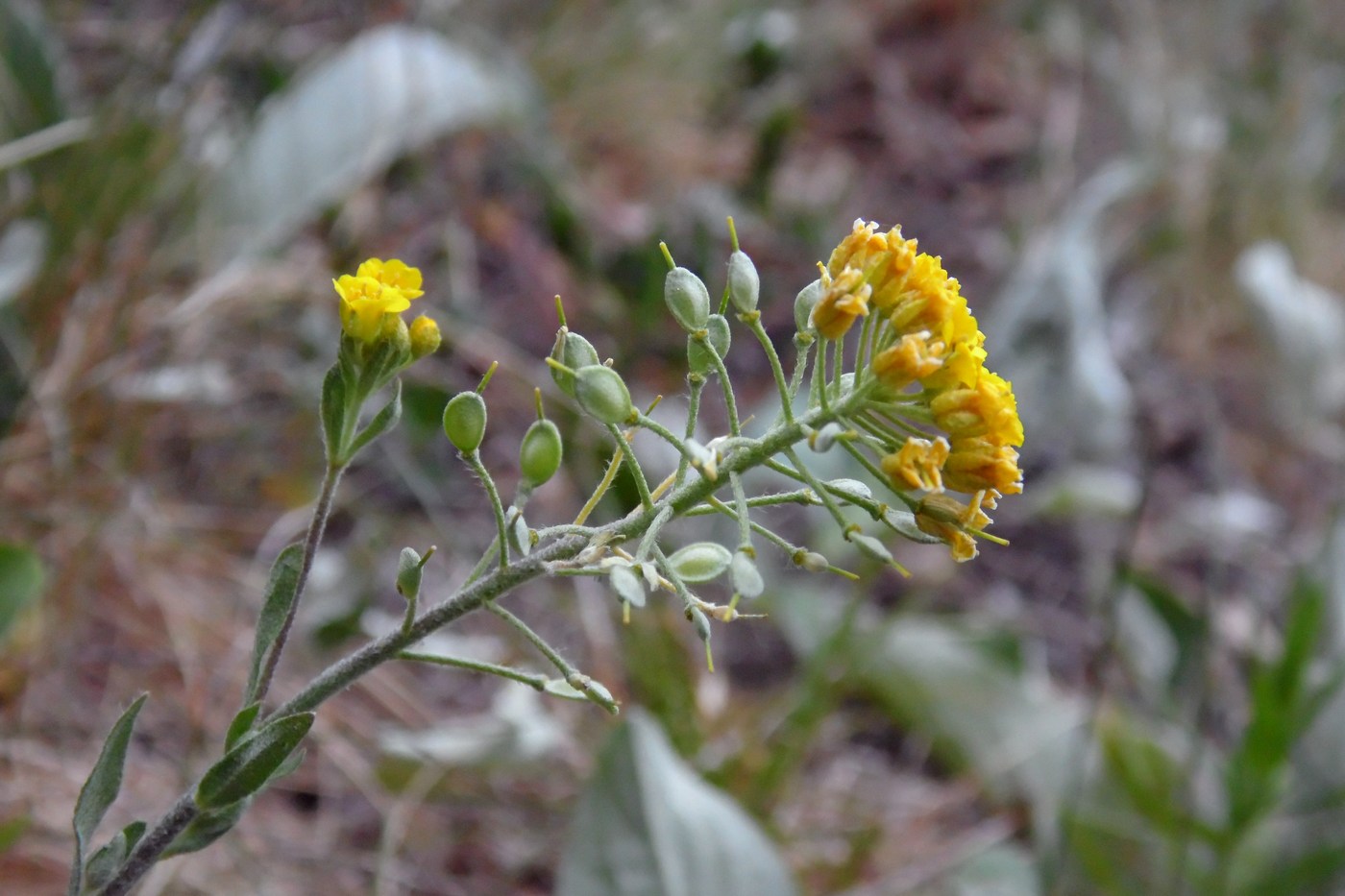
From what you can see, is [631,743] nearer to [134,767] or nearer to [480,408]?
[134,767]

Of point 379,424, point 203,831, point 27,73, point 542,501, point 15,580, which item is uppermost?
point 379,424

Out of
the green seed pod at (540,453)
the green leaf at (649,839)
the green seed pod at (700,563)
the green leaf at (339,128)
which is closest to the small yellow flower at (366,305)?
the green seed pod at (540,453)

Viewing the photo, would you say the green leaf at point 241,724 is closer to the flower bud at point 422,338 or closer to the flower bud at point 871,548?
the flower bud at point 422,338

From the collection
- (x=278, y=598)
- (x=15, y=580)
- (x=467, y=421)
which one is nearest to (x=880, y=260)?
(x=467, y=421)

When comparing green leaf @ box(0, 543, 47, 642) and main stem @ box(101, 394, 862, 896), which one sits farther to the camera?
green leaf @ box(0, 543, 47, 642)

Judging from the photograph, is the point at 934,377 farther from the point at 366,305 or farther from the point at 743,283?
the point at 366,305

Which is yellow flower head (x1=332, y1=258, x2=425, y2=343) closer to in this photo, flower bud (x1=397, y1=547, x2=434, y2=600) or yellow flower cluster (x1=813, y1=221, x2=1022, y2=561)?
flower bud (x1=397, y1=547, x2=434, y2=600)

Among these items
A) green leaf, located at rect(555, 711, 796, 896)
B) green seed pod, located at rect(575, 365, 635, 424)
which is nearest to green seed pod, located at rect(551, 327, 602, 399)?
green seed pod, located at rect(575, 365, 635, 424)
